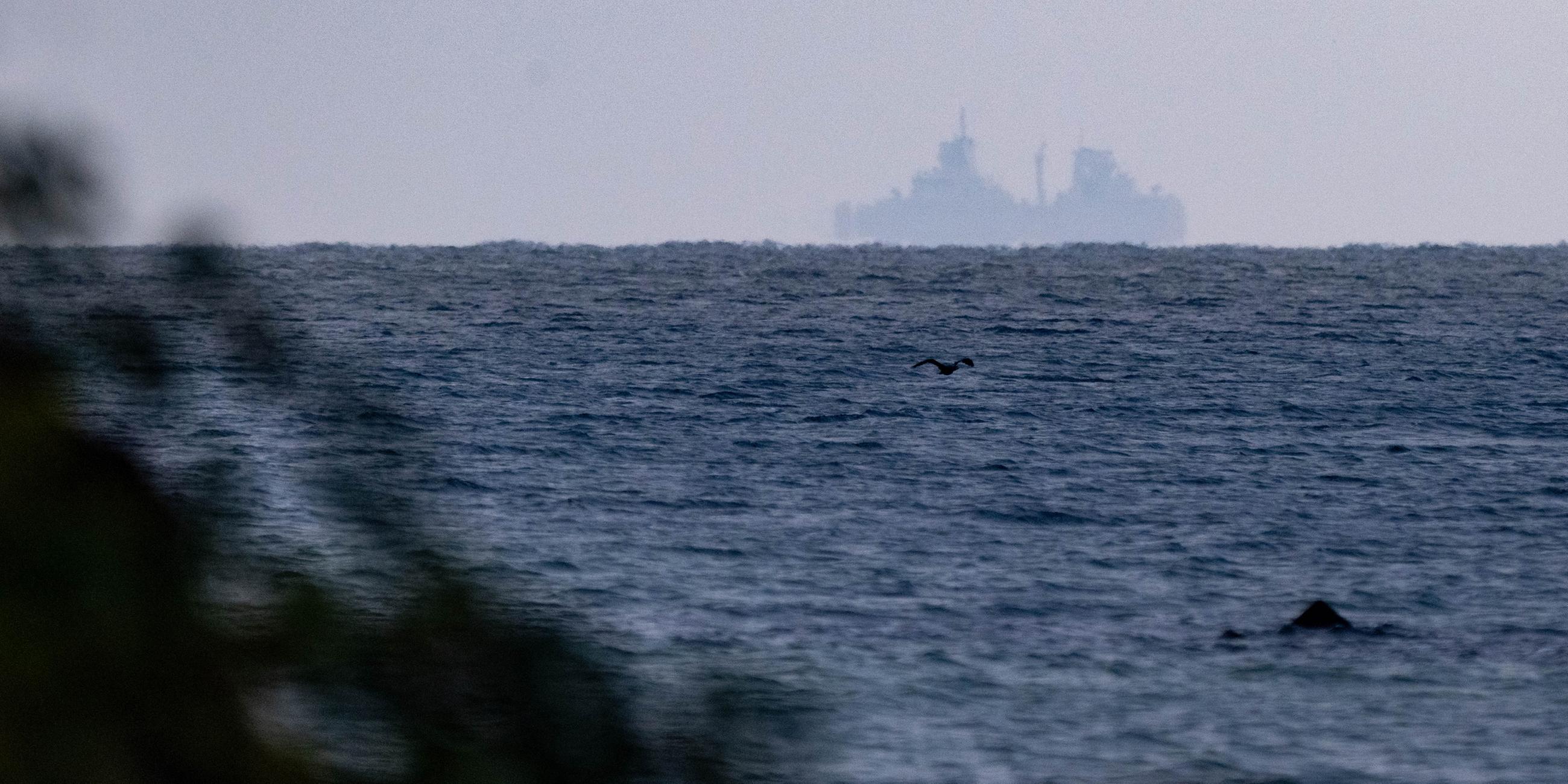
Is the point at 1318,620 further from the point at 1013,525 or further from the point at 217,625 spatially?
the point at 217,625

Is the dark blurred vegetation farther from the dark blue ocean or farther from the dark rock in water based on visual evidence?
the dark rock in water

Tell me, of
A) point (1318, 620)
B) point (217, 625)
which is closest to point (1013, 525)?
point (1318, 620)

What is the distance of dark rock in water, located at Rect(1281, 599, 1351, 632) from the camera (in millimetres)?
18797

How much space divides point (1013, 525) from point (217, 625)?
76.2 ft

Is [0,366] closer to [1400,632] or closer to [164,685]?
[164,685]

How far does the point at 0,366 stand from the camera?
3367 millimetres

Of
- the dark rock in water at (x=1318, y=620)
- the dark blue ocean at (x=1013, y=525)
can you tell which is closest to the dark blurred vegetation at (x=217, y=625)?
the dark blue ocean at (x=1013, y=525)

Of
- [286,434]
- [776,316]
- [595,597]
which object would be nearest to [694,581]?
[595,597]

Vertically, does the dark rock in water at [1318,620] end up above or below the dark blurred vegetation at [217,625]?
below

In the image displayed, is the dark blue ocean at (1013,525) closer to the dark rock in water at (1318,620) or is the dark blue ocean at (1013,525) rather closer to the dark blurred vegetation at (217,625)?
the dark blurred vegetation at (217,625)

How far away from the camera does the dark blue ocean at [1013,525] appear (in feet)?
40.6

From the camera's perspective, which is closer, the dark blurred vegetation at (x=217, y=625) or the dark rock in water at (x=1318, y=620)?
the dark blurred vegetation at (x=217, y=625)

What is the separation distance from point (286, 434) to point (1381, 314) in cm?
8900

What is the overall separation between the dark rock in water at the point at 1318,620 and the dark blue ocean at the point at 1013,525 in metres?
0.26
